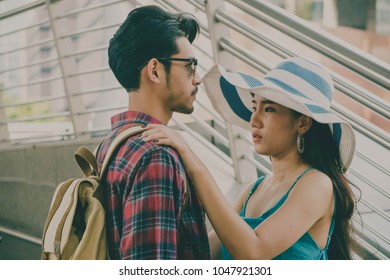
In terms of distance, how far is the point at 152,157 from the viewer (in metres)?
1.25

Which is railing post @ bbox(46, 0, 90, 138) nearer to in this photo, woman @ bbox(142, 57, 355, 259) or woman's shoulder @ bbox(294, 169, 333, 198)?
woman @ bbox(142, 57, 355, 259)

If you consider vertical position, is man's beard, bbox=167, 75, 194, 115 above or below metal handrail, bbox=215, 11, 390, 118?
below

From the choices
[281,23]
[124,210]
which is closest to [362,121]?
[281,23]

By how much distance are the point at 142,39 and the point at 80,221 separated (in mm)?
466

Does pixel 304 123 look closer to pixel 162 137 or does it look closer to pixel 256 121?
pixel 256 121

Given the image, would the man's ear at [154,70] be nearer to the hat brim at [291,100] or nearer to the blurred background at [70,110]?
the hat brim at [291,100]

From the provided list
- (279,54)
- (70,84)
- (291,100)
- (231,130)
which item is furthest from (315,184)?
(70,84)

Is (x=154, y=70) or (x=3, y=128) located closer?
(x=154, y=70)

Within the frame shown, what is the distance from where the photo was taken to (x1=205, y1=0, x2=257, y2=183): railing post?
2727mm

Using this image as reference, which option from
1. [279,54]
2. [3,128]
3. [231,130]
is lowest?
[279,54]

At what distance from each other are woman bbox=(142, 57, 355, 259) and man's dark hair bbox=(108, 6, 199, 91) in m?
0.19

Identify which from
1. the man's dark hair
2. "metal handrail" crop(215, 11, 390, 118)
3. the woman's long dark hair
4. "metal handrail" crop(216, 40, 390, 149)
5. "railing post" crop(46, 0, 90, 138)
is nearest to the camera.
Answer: the man's dark hair

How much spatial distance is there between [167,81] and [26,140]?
3296mm

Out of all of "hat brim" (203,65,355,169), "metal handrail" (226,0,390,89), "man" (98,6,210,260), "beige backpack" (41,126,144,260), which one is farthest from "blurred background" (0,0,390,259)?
"beige backpack" (41,126,144,260)
